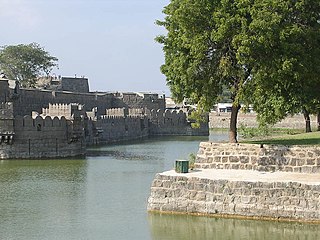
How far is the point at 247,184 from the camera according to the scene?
17.0 m

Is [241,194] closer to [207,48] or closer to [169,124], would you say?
[207,48]

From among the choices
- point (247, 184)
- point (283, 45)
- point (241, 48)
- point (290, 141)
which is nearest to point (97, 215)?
point (247, 184)

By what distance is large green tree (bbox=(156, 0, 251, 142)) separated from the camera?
19.1m

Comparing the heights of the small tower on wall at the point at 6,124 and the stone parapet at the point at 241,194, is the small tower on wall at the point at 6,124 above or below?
above

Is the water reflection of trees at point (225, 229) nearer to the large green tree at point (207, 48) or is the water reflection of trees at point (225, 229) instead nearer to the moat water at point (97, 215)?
the moat water at point (97, 215)

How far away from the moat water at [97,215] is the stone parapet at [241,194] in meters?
0.31

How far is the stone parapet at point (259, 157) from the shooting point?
18.3 metres

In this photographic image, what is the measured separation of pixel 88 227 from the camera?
55.9 feet

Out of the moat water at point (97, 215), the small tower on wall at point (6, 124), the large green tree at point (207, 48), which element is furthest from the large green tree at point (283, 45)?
the small tower on wall at point (6, 124)

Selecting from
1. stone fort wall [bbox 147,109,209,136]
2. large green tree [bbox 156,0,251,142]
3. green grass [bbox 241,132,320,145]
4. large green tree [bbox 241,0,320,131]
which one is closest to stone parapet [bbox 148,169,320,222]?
large green tree [bbox 241,0,320,131]

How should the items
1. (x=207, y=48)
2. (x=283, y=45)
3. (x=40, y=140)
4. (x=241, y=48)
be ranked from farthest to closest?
(x=40, y=140)
(x=207, y=48)
(x=283, y=45)
(x=241, y=48)

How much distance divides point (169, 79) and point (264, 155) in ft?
14.7

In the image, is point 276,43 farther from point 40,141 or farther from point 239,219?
point 40,141

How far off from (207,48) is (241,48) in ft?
6.13
